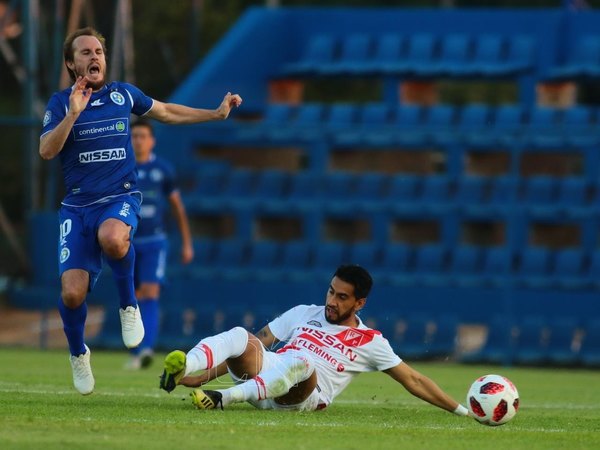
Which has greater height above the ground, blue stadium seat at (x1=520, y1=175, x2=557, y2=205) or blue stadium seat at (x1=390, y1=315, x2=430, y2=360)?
blue stadium seat at (x1=520, y1=175, x2=557, y2=205)

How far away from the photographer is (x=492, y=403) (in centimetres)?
876

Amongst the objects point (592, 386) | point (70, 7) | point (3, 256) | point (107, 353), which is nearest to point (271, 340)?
point (592, 386)

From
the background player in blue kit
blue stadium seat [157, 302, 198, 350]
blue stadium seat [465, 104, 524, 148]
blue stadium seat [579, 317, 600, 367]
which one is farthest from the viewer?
blue stadium seat [465, 104, 524, 148]

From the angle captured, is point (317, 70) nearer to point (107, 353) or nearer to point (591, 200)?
point (591, 200)

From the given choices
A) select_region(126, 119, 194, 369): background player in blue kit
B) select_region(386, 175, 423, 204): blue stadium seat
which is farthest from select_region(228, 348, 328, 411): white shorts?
select_region(386, 175, 423, 204): blue stadium seat

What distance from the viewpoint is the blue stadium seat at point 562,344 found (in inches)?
717

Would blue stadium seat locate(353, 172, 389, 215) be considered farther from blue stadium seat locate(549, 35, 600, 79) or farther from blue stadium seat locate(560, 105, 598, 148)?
blue stadium seat locate(549, 35, 600, 79)

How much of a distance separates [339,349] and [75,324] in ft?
5.23

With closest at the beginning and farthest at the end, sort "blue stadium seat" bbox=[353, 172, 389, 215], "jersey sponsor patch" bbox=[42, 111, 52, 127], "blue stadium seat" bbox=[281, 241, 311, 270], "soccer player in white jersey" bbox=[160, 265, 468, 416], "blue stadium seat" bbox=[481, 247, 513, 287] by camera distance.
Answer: "soccer player in white jersey" bbox=[160, 265, 468, 416] → "jersey sponsor patch" bbox=[42, 111, 52, 127] → "blue stadium seat" bbox=[481, 247, 513, 287] → "blue stadium seat" bbox=[281, 241, 311, 270] → "blue stadium seat" bbox=[353, 172, 389, 215]

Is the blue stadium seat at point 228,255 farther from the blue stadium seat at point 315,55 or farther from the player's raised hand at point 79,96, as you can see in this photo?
the player's raised hand at point 79,96

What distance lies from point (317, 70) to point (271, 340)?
586 inches

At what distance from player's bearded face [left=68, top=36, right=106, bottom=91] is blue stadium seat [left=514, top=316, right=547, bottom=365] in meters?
10.3

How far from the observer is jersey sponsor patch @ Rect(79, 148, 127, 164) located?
30.0ft

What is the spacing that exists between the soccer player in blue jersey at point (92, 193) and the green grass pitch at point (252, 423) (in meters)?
0.56
